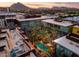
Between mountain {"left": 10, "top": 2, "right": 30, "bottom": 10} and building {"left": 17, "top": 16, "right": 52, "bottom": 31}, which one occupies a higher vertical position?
mountain {"left": 10, "top": 2, "right": 30, "bottom": 10}

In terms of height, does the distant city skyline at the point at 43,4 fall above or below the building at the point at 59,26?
above

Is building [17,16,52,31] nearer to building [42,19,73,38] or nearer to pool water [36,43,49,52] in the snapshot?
building [42,19,73,38]

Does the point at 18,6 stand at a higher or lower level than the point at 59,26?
higher

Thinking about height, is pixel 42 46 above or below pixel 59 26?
below

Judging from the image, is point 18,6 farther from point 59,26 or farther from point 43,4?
point 59,26

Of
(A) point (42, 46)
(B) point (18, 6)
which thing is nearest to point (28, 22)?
(B) point (18, 6)

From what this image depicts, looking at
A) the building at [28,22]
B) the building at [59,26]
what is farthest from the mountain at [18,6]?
the building at [59,26]

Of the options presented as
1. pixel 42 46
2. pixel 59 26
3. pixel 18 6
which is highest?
pixel 18 6

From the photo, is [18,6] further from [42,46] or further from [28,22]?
[42,46]

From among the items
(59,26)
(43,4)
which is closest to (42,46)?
(59,26)

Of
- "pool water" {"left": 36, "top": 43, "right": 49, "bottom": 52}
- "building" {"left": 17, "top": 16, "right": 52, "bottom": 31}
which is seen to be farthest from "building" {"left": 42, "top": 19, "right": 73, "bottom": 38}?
"pool water" {"left": 36, "top": 43, "right": 49, "bottom": 52}

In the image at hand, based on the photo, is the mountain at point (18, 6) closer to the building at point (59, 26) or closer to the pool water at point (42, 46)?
the building at point (59, 26)

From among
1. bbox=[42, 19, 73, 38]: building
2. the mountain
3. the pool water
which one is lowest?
the pool water

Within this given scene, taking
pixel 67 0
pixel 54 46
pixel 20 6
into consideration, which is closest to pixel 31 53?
pixel 54 46
